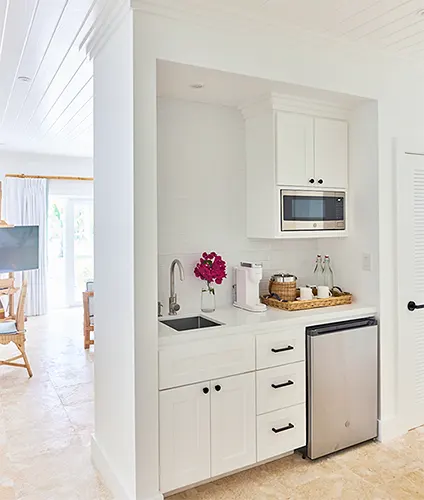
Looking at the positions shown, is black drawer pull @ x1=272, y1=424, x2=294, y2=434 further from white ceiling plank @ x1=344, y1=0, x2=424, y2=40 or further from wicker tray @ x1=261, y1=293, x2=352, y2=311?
white ceiling plank @ x1=344, y1=0, x2=424, y2=40

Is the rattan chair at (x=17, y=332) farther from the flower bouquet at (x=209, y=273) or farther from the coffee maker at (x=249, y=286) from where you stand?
the coffee maker at (x=249, y=286)

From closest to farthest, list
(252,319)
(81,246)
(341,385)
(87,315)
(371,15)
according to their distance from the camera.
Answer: (371,15), (252,319), (341,385), (87,315), (81,246)

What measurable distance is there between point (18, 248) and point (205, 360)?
516 cm

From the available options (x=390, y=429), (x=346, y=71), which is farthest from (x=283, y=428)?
(x=346, y=71)

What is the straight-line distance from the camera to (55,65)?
A: 3.13 m

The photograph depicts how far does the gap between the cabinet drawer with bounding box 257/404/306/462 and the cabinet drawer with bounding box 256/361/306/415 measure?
4cm

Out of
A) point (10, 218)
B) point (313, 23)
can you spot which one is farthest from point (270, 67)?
point (10, 218)

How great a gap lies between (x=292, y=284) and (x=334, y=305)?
33 cm

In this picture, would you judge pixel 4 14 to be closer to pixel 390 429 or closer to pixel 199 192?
pixel 199 192

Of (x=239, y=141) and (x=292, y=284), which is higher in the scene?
(x=239, y=141)

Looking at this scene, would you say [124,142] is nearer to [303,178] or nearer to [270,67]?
[270,67]

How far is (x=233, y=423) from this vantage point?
252cm

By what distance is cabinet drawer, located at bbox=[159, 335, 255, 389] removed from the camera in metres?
2.31

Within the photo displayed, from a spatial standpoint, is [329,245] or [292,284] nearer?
[292,284]
